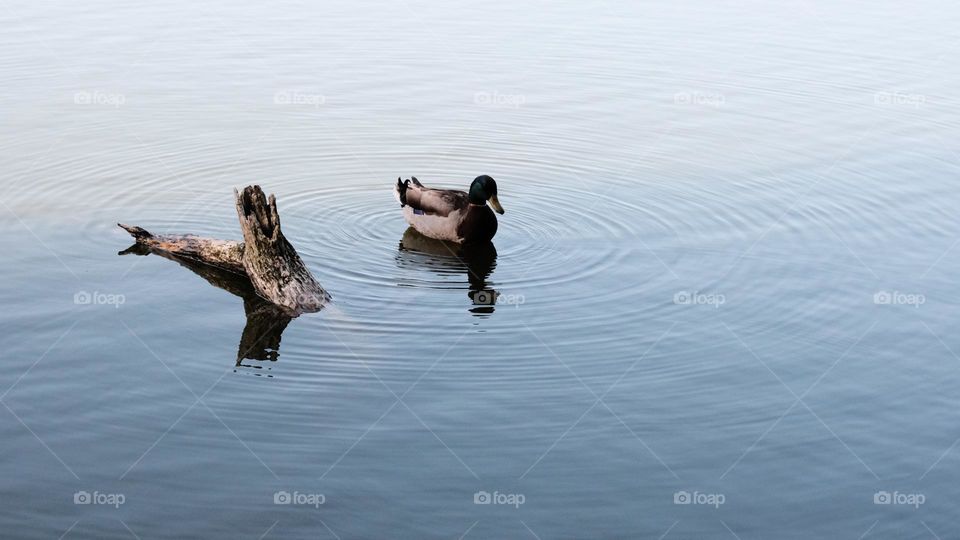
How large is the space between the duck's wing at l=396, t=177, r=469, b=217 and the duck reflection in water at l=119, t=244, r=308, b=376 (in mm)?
2612

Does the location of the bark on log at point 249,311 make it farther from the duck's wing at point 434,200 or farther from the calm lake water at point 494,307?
the duck's wing at point 434,200

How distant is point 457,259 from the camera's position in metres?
14.2

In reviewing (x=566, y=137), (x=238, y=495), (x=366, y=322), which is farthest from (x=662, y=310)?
(x=566, y=137)

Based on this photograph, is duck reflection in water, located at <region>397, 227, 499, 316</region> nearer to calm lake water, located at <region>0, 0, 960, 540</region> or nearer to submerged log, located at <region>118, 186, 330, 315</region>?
calm lake water, located at <region>0, 0, 960, 540</region>

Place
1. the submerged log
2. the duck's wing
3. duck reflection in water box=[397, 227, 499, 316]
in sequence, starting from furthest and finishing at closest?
the duck's wing, duck reflection in water box=[397, 227, 499, 316], the submerged log

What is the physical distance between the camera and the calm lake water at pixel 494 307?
879 centimetres

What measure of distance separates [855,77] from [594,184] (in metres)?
9.04

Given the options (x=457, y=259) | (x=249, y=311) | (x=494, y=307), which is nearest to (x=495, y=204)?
(x=457, y=259)

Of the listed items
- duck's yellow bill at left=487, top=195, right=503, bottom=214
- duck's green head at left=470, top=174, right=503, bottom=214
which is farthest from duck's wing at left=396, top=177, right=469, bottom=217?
duck's yellow bill at left=487, top=195, right=503, bottom=214

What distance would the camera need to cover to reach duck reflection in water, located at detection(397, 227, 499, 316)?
12.9m

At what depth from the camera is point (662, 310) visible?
12.2 metres

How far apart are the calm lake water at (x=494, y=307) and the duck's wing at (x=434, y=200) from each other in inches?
18.8

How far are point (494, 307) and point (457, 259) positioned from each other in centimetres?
186

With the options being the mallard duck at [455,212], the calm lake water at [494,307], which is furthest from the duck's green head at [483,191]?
the calm lake water at [494,307]
